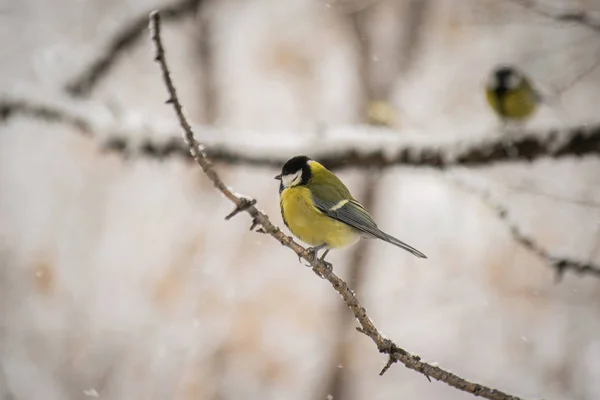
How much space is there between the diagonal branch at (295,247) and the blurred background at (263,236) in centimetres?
307

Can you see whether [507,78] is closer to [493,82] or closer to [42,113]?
[493,82]

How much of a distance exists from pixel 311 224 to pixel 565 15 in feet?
3.90

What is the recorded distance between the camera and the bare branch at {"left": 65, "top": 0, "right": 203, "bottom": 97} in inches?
153

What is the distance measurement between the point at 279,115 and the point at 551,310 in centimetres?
388

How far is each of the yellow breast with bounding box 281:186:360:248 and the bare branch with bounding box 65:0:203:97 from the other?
8.20ft

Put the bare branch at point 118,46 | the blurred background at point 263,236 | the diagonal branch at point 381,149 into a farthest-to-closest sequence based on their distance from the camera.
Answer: the blurred background at point 263,236, the bare branch at point 118,46, the diagonal branch at point 381,149

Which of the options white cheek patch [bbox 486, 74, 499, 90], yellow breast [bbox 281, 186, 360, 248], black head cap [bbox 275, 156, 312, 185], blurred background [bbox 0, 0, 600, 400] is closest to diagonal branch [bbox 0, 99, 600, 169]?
blurred background [bbox 0, 0, 600, 400]

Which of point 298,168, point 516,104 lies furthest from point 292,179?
point 516,104

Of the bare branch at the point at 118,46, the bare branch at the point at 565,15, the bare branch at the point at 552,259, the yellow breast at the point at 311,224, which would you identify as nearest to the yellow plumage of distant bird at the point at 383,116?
the bare branch at the point at 552,259

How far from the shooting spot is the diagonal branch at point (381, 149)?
2.58 metres

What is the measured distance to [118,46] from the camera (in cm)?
394

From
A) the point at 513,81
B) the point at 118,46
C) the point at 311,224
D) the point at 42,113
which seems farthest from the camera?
the point at 118,46

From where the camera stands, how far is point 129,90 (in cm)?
743

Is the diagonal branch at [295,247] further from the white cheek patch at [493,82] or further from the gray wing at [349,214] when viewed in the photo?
the white cheek patch at [493,82]
